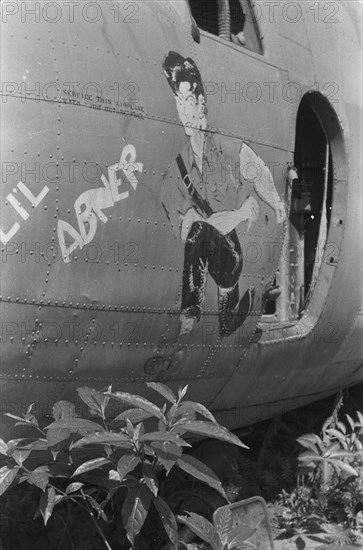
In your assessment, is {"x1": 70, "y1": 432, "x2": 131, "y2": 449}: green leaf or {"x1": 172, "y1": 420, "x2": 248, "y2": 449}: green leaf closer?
{"x1": 70, "y1": 432, "x2": 131, "y2": 449}: green leaf

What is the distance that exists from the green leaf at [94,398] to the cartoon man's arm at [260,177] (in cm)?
163

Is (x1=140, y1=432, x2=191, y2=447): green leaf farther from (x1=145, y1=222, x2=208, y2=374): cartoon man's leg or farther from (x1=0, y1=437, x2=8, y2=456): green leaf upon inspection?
(x1=145, y1=222, x2=208, y2=374): cartoon man's leg

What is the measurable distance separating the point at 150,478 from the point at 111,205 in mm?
1362

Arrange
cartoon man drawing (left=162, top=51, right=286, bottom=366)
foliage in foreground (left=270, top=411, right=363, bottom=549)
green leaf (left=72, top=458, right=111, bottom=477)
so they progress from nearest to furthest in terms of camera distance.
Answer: green leaf (left=72, top=458, right=111, bottom=477), cartoon man drawing (left=162, top=51, right=286, bottom=366), foliage in foreground (left=270, top=411, right=363, bottom=549)

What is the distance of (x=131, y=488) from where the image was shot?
4.05 meters

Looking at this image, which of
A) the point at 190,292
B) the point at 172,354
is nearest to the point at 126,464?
the point at 172,354

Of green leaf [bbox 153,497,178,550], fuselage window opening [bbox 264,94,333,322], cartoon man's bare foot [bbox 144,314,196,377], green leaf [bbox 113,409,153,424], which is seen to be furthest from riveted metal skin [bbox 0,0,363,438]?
fuselage window opening [bbox 264,94,333,322]

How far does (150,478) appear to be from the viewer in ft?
12.9

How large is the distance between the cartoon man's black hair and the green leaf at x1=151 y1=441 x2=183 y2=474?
1890mm

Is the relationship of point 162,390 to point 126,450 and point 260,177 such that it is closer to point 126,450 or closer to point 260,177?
point 126,450

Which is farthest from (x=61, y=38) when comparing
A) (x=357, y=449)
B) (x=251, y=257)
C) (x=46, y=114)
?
(x=357, y=449)

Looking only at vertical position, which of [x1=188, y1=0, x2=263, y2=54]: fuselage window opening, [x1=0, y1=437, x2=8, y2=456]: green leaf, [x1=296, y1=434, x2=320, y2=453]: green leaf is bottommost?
[x1=296, y1=434, x2=320, y2=453]: green leaf

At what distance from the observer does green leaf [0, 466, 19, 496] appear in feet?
12.8

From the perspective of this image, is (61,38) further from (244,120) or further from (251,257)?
(251,257)
